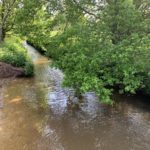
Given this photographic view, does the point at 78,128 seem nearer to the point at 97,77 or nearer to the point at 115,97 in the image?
the point at 97,77

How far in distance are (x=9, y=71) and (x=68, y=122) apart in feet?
29.8

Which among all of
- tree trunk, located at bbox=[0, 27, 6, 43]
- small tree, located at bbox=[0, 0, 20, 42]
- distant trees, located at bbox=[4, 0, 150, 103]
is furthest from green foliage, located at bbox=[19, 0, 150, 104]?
tree trunk, located at bbox=[0, 27, 6, 43]

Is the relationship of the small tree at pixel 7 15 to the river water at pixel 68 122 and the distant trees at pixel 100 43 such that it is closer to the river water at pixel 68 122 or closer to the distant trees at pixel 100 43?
the river water at pixel 68 122

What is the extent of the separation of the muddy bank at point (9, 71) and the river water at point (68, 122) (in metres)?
2.31

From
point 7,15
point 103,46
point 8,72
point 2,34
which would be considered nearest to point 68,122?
point 103,46

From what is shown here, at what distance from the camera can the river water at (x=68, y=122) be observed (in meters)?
10.4

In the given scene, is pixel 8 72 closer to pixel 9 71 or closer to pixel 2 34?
pixel 9 71

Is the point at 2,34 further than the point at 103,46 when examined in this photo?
Yes

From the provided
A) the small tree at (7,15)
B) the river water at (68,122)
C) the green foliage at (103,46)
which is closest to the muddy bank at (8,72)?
the river water at (68,122)

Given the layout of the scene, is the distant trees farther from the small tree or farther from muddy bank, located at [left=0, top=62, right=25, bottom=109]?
the small tree

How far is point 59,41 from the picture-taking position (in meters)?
13.3

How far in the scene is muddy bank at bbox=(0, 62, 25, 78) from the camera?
1961 centimetres

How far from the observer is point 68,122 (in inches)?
485

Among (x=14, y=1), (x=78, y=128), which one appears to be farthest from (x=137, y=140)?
(x=14, y=1)
